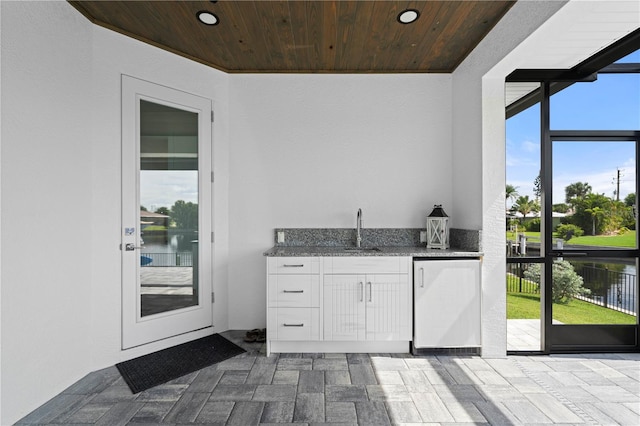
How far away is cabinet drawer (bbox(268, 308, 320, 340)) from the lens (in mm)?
2879

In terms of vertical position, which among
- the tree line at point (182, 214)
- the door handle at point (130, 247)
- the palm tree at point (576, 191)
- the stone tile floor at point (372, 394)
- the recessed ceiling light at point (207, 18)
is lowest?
the stone tile floor at point (372, 394)

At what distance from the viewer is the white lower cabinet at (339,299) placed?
9.43 ft

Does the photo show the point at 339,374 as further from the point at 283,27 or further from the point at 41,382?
the point at 283,27

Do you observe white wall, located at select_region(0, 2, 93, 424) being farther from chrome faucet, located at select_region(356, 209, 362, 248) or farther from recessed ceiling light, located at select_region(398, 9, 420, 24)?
recessed ceiling light, located at select_region(398, 9, 420, 24)

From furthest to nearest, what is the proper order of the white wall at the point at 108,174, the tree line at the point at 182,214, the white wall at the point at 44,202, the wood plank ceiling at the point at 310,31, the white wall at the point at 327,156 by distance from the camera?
1. the white wall at the point at 327,156
2. the tree line at the point at 182,214
3. the white wall at the point at 108,174
4. the wood plank ceiling at the point at 310,31
5. the white wall at the point at 44,202

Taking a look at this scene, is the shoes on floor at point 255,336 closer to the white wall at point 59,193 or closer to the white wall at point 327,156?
the white wall at point 327,156

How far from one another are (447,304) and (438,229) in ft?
2.43

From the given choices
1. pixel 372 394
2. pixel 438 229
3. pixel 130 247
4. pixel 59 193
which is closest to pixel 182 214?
pixel 130 247

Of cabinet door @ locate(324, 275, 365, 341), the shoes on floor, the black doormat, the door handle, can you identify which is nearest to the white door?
the door handle

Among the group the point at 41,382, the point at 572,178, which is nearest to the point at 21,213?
the point at 41,382

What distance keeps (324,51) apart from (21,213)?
8.80ft

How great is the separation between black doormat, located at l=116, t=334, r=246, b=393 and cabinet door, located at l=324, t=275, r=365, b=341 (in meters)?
0.87

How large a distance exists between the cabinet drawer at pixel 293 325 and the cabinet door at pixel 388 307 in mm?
472

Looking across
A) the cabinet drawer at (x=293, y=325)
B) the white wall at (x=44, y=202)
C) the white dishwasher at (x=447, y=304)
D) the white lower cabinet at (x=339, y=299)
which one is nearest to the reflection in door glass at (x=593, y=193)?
the white dishwasher at (x=447, y=304)
